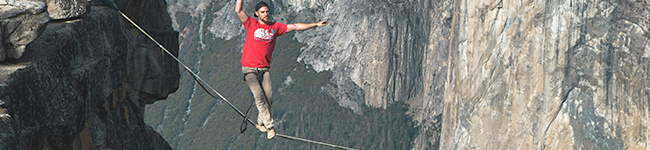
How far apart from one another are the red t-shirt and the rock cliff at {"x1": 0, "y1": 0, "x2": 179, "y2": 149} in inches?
105

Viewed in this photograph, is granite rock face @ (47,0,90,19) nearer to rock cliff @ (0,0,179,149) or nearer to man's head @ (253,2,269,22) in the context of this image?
rock cliff @ (0,0,179,149)

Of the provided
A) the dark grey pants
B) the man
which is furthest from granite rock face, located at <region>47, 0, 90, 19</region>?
the dark grey pants

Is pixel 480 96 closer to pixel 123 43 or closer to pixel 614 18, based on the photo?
pixel 614 18

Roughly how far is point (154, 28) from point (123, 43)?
8.09 m

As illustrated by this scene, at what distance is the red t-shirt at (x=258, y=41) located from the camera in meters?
11.5

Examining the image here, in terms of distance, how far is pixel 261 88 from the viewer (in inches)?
468

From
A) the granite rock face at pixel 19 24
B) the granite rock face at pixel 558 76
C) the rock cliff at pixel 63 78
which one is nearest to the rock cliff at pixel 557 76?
the granite rock face at pixel 558 76

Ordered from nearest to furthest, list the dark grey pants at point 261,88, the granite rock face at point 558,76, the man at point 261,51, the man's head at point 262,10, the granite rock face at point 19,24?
the granite rock face at point 19,24
the man's head at point 262,10
the man at point 261,51
the dark grey pants at point 261,88
the granite rock face at point 558,76

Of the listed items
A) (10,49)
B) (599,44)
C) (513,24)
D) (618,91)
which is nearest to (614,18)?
(599,44)

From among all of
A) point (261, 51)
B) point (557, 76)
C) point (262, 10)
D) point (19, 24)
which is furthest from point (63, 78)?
point (557, 76)

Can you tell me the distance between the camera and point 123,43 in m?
12.0

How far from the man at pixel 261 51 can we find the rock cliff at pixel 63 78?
2.66 m

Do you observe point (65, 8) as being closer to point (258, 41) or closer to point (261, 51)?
point (258, 41)

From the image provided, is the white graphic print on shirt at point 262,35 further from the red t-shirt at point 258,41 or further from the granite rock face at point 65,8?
the granite rock face at point 65,8
